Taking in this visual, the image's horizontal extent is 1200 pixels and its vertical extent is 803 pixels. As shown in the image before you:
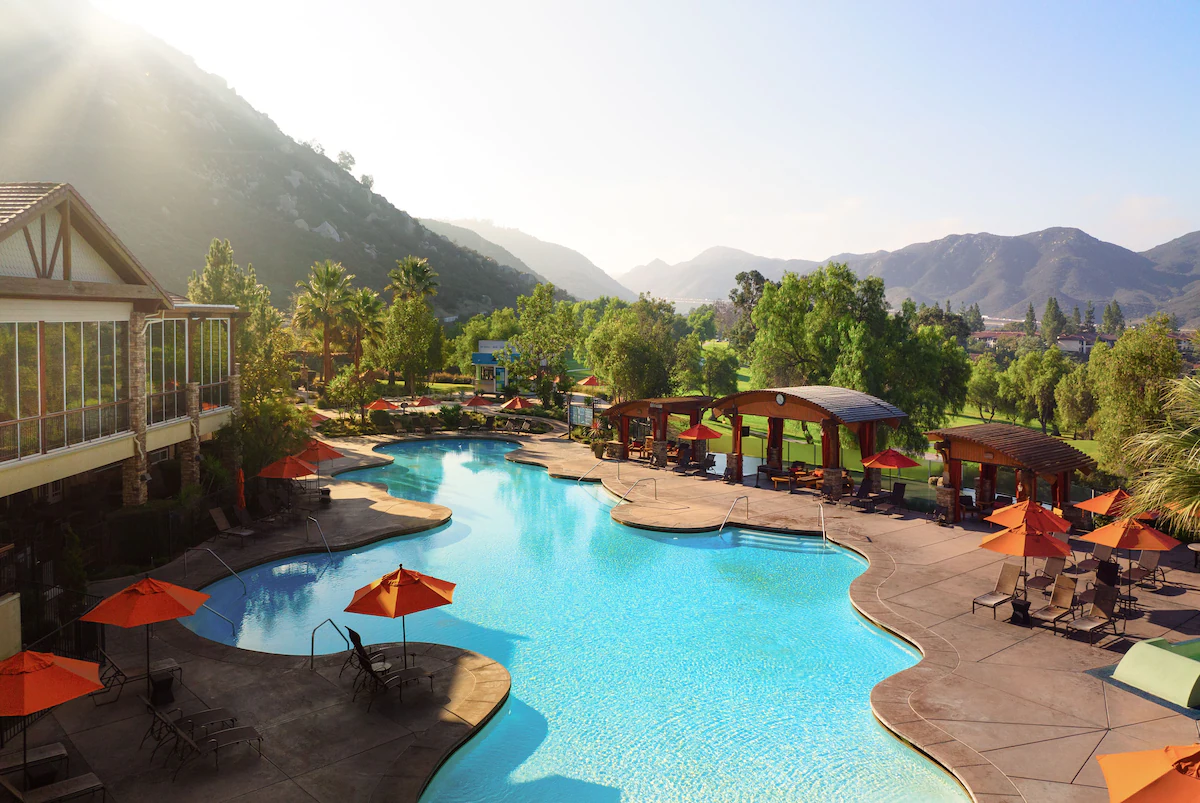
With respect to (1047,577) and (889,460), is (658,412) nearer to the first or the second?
(889,460)

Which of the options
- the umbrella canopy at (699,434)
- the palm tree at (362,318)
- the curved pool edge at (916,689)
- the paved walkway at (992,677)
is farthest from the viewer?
the palm tree at (362,318)

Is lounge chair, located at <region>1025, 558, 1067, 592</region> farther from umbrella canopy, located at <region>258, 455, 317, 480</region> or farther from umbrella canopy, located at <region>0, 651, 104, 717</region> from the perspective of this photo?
umbrella canopy, located at <region>258, 455, 317, 480</region>

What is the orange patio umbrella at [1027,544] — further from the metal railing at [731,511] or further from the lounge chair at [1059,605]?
the metal railing at [731,511]

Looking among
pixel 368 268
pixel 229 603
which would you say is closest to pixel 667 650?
pixel 229 603

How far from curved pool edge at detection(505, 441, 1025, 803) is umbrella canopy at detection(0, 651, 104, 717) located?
12.0 metres

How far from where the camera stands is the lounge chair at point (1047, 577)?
1764 centimetres

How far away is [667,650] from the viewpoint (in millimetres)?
16000

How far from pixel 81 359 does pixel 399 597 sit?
11.1 metres

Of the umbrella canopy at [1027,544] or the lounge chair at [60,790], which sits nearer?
the lounge chair at [60,790]

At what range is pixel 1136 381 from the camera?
29.0 metres

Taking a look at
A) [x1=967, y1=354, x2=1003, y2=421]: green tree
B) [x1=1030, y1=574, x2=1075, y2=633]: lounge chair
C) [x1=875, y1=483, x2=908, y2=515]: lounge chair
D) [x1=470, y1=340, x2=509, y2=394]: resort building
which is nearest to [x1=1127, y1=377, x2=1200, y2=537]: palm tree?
[x1=1030, y1=574, x2=1075, y2=633]: lounge chair

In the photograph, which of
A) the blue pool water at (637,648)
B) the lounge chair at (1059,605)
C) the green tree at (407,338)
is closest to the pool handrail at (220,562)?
the blue pool water at (637,648)

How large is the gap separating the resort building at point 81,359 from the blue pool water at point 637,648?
4850mm

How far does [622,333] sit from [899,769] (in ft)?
148
